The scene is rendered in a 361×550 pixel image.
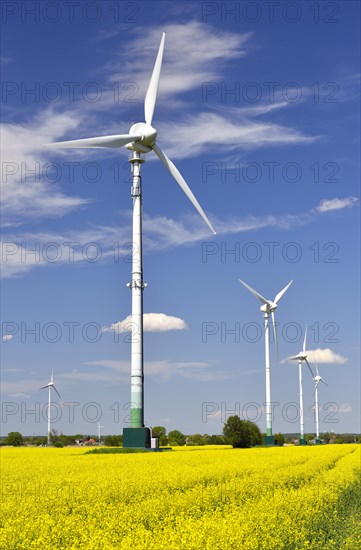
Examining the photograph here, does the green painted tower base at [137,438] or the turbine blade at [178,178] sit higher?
the turbine blade at [178,178]

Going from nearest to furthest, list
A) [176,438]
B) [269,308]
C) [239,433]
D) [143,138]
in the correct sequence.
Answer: [143,138] → [239,433] → [269,308] → [176,438]

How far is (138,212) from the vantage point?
58750 millimetres

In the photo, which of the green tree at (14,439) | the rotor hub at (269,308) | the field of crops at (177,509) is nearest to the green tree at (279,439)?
the rotor hub at (269,308)

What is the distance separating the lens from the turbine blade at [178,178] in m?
56.2

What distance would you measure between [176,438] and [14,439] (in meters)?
34.1

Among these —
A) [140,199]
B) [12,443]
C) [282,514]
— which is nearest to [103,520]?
[282,514]

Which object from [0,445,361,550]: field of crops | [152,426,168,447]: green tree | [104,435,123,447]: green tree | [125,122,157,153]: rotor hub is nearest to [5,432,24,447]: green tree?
[152,426,168,447]: green tree

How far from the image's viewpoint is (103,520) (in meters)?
19.1

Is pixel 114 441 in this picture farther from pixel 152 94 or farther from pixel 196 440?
pixel 152 94

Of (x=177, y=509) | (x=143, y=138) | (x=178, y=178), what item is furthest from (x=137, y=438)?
(x=177, y=509)

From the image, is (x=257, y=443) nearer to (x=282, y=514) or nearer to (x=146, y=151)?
(x=146, y=151)

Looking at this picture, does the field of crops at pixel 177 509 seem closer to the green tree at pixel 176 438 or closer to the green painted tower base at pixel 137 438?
the green painted tower base at pixel 137 438

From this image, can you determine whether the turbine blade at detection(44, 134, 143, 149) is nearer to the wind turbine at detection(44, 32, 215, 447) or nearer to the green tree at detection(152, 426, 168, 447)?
the wind turbine at detection(44, 32, 215, 447)

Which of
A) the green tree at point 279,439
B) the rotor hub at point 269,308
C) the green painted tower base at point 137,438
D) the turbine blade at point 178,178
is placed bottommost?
the green tree at point 279,439
